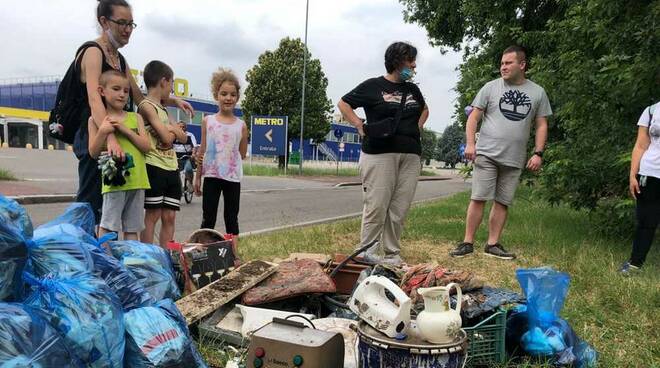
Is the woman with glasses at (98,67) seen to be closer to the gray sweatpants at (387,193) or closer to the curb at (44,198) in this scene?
the gray sweatpants at (387,193)

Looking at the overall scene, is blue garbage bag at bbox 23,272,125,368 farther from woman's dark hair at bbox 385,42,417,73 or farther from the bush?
the bush

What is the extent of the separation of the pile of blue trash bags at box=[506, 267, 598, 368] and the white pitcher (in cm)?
70

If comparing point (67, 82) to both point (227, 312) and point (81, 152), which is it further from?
point (227, 312)

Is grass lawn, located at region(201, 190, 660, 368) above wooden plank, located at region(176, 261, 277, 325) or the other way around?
the other way around

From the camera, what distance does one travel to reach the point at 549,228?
280 inches

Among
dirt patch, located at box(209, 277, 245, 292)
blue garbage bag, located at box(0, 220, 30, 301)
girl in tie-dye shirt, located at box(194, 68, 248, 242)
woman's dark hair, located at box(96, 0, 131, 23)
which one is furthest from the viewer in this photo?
Result: girl in tie-dye shirt, located at box(194, 68, 248, 242)

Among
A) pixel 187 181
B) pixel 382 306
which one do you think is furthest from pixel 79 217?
pixel 187 181

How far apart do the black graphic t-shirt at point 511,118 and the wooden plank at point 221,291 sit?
2.67 meters

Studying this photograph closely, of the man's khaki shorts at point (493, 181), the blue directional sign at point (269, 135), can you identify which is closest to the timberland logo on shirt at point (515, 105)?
the man's khaki shorts at point (493, 181)

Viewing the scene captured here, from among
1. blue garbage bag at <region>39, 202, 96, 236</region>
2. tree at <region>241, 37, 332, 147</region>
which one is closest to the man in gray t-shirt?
blue garbage bag at <region>39, 202, 96, 236</region>

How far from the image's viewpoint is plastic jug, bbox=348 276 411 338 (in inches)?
77.9

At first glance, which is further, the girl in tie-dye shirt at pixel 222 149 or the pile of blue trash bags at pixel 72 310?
the girl in tie-dye shirt at pixel 222 149

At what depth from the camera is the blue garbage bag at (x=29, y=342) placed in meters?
1.52

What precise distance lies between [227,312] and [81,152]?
139 centimetres
